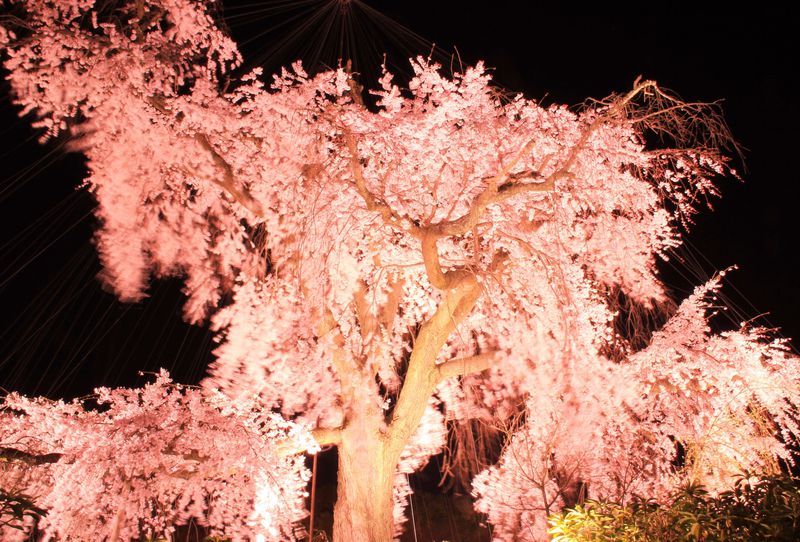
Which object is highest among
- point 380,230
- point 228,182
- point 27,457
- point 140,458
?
point 228,182

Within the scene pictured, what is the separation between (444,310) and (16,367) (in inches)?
567

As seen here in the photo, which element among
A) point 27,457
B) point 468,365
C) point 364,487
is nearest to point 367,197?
point 468,365

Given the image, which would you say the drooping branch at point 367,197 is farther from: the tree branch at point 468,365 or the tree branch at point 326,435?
the tree branch at point 326,435

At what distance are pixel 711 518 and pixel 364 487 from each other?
13.8ft

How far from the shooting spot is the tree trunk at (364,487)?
6949 millimetres

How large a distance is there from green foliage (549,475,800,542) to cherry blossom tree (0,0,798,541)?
213 centimetres

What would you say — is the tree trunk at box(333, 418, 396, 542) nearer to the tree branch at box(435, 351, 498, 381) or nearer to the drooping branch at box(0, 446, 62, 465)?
the tree branch at box(435, 351, 498, 381)

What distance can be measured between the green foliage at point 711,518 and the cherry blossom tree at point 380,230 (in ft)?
6.97

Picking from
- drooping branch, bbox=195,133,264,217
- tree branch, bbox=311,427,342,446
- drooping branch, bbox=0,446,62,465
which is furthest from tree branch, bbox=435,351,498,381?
drooping branch, bbox=0,446,62,465

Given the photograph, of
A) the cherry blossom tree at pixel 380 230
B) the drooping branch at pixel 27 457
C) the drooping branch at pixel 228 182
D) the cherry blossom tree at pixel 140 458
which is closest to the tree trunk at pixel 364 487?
the cherry blossom tree at pixel 380 230

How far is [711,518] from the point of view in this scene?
409 cm

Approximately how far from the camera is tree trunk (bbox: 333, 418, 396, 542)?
695cm

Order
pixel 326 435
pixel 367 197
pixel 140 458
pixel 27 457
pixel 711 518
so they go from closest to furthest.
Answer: pixel 711 518
pixel 140 458
pixel 367 197
pixel 27 457
pixel 326 435

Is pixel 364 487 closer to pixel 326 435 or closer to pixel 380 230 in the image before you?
pixel 326 435
